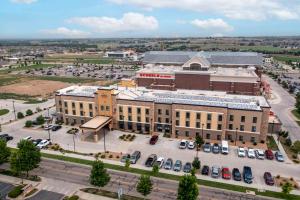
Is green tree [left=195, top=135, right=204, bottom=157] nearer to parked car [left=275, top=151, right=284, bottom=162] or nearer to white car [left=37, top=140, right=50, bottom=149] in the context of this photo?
parked car [left=275, top=151, right=284, bottom=162]

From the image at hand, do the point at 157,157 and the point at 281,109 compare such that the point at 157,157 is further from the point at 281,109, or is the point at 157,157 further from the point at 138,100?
the point at 281,109

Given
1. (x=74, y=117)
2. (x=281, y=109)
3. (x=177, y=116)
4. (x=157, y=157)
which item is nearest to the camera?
(x=157, y=157)

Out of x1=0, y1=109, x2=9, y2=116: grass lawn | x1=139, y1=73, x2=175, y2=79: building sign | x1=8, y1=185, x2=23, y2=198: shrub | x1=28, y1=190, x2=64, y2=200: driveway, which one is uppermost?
x1=139, y1=73, x2=175, y2=79: building sign

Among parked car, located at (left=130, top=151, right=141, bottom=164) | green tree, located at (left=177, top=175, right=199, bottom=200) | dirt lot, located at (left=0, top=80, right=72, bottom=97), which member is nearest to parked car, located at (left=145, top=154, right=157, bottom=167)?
parked car, located at (left=130, top=151, right=141, bottom=164)

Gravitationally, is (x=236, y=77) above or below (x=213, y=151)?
above

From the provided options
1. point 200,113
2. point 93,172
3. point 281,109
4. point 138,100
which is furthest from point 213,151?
point 281,109

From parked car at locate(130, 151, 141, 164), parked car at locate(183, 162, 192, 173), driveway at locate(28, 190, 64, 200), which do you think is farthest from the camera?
parked car at locate(130, 151, 141, 164)

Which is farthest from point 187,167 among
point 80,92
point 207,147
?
point 80,92

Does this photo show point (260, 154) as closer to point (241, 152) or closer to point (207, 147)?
point (241, 152)
